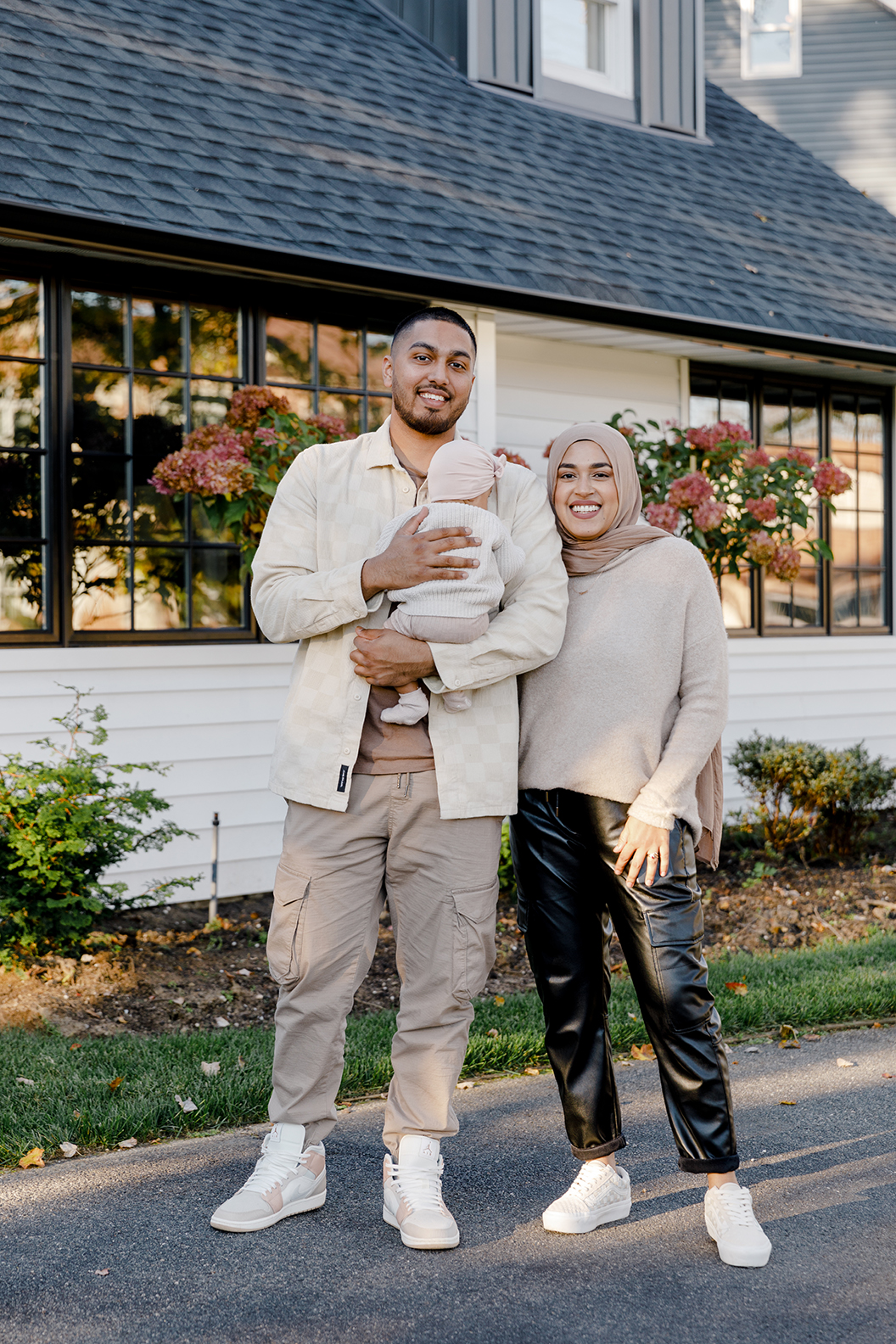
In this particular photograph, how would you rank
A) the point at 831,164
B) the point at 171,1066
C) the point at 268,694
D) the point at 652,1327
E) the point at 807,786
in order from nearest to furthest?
the point at 652,1327
the point at 171,1066
the point at 268,694
the point at 807,786
the point at 831,164

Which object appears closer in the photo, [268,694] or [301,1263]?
[301,1263]

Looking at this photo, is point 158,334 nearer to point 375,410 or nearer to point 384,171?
point 375,410

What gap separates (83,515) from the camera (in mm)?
6000

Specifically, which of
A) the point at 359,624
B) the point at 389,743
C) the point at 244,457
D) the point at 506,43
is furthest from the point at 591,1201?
the point at 506,43

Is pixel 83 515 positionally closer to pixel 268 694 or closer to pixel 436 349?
pixel 268 694

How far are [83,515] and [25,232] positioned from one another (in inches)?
50.9

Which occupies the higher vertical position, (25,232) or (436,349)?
(25,232)

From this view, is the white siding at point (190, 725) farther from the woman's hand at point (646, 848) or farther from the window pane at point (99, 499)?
the woman's hand at point (646, 848)

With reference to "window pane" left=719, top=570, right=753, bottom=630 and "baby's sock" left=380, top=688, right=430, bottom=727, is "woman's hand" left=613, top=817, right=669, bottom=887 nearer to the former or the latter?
"baby's sock" left=380, top=688, right=430, bottom=727

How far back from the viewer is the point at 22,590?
5.87 metres

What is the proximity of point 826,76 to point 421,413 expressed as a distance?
1617 cm

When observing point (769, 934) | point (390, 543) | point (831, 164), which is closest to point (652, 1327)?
point (390, 543)

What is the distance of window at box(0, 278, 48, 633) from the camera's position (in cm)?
581

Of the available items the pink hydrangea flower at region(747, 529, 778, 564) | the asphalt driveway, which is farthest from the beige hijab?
the pink hydrangea flower at region(747, 529, 778, 564)
